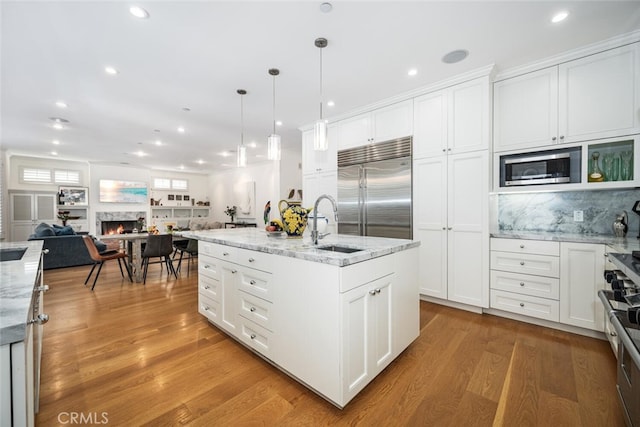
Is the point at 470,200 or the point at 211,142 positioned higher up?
the point at 211,142

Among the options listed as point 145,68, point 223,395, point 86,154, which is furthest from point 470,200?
point 86,154

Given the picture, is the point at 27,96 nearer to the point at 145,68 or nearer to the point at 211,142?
the point at 145,68

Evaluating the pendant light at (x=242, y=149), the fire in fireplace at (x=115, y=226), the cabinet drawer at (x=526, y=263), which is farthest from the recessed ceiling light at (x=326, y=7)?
the fire in fireplace at (x=115, y=226)

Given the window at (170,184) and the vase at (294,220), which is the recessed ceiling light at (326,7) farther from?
the window at (170,184)

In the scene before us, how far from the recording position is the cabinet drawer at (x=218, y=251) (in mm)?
2264

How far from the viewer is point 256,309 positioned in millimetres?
2012

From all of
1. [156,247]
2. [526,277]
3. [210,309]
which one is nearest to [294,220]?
[210,309]

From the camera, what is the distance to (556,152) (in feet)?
8.78

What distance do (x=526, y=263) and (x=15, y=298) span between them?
3.53 meters

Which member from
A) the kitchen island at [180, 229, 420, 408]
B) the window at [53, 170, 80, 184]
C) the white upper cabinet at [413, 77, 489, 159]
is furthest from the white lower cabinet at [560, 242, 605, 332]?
the window at [53, 170, 80, 184]

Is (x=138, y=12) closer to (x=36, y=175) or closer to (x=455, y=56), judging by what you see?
(x=455, y=56)

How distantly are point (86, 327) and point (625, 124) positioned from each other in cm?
545

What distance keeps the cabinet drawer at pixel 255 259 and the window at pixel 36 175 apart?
28.9ft

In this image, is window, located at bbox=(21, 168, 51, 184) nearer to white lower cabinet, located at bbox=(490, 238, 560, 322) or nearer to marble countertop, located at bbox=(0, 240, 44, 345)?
marble countertop, located at bbox=(0, 240, 44, 345)
